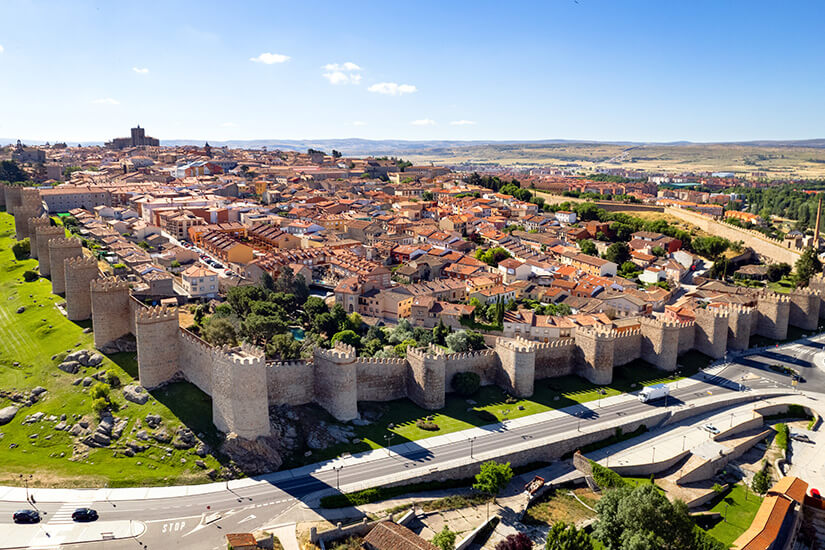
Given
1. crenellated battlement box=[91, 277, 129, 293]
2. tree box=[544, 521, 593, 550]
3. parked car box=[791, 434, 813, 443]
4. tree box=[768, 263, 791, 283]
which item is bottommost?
parked car box=[791, 434, 813, 443]

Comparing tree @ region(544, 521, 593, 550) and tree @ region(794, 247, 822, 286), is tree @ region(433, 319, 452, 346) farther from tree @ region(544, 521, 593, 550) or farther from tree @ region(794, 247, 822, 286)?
tree @ region(794, 247, 822, 286)

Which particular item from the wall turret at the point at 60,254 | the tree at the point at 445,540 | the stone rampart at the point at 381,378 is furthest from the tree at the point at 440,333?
the wall turret at the point at 60,254

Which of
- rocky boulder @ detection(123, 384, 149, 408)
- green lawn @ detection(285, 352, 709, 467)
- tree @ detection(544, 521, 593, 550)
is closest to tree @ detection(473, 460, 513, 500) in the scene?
tree @ detection(544, 521, 593, 550)

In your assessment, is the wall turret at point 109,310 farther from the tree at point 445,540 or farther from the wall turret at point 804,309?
the wall turret at point 804,309

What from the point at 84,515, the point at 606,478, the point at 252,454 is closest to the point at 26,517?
the point at 84,515

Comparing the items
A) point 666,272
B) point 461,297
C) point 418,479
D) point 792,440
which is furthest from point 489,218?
point 418,479

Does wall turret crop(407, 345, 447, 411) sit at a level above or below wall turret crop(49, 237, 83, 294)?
below
